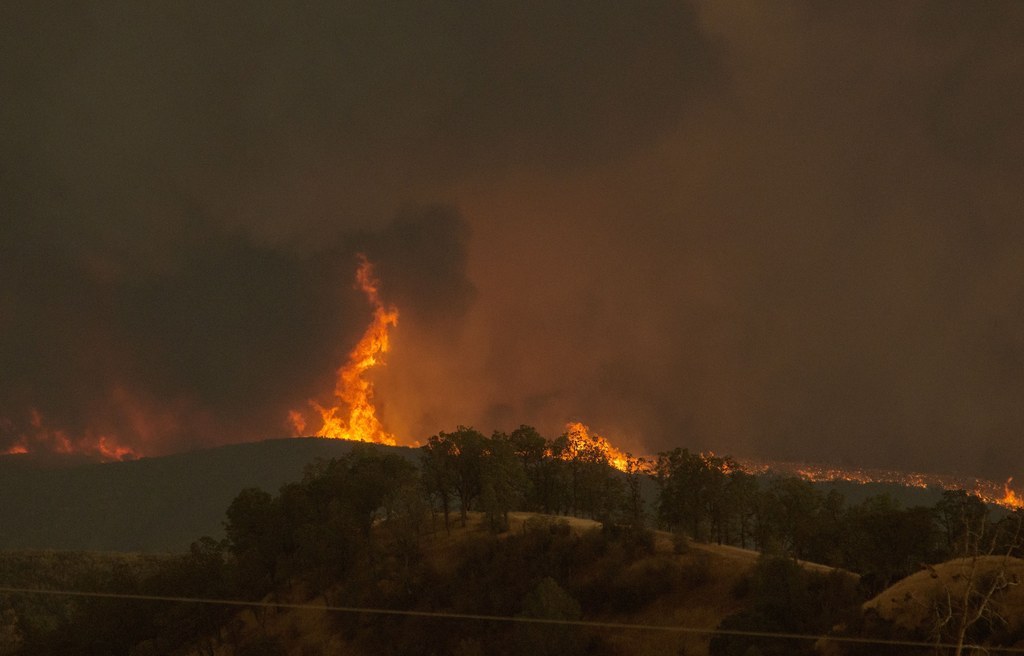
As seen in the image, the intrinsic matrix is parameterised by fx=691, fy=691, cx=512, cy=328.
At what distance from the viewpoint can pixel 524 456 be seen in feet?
421

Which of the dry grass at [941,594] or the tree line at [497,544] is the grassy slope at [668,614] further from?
the dry grass at [941,594]

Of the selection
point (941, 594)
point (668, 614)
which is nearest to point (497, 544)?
point (668, 614)

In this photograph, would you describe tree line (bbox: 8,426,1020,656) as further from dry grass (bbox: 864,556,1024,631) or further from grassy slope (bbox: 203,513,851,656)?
dry grass (bbox: 864,556,1024,631)

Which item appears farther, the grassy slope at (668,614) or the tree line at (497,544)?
the tree line at (497,544)

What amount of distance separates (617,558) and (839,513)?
40.2 m

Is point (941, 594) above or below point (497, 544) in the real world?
above

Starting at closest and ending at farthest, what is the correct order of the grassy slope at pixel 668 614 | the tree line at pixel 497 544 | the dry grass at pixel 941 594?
the dry grass at pixel 941 594
the grassy slope at pixel 668 614
the tree line at pixel 497 544

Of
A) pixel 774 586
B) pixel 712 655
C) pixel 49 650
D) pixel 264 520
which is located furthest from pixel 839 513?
pixel 49 650

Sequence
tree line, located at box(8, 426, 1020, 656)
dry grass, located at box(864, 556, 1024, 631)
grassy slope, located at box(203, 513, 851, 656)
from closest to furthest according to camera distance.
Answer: dry grass, located at box(864, 556, 1024, 631) → grassy slope, located at box(203, 513, 851, 656) → tree line, located at box(8, 426, 1020, 656)

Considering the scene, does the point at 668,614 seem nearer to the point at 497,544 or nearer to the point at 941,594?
the point at 497,544

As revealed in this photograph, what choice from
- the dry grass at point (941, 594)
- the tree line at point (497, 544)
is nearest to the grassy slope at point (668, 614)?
the tree line at point (497, 544)

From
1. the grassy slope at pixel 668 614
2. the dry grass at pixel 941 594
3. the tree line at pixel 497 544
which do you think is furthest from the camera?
the tree line at pixel 497 544

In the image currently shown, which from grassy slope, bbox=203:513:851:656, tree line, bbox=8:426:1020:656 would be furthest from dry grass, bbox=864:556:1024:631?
grassy slope, bbox=203:513:851:656

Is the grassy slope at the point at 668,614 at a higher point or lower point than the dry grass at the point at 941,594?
lower
